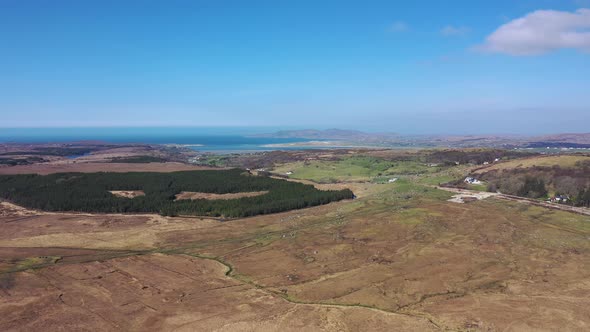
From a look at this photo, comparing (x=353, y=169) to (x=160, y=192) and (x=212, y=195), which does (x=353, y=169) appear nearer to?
(x=212, y=195)

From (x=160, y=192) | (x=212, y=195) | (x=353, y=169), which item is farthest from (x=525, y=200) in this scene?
(x=160, y=192)

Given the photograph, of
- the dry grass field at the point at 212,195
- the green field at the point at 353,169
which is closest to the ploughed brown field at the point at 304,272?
the dry grass field at the point at 212,195

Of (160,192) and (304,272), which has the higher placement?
(160,192)

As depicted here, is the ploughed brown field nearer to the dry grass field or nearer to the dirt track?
the dirt track

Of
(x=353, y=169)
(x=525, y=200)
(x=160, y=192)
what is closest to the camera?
(x=525, y=200)

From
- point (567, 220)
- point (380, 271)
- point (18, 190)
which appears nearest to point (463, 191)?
point (567, 220)

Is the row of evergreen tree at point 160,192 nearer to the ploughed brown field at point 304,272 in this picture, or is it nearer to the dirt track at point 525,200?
the ploughed brown field at point 304,272

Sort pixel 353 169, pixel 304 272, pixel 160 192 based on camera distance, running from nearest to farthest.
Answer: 1. pixel 304 272
2. pixel 160 192
3. pixel 353 169

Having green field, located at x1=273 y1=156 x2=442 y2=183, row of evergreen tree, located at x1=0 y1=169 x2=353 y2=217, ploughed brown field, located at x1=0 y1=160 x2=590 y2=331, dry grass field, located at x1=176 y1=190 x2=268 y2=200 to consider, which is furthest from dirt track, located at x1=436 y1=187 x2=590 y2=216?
dry grass field, located at x1=176 y1=190 x2=268 y2=200

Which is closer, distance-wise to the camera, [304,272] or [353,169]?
[304,272]
